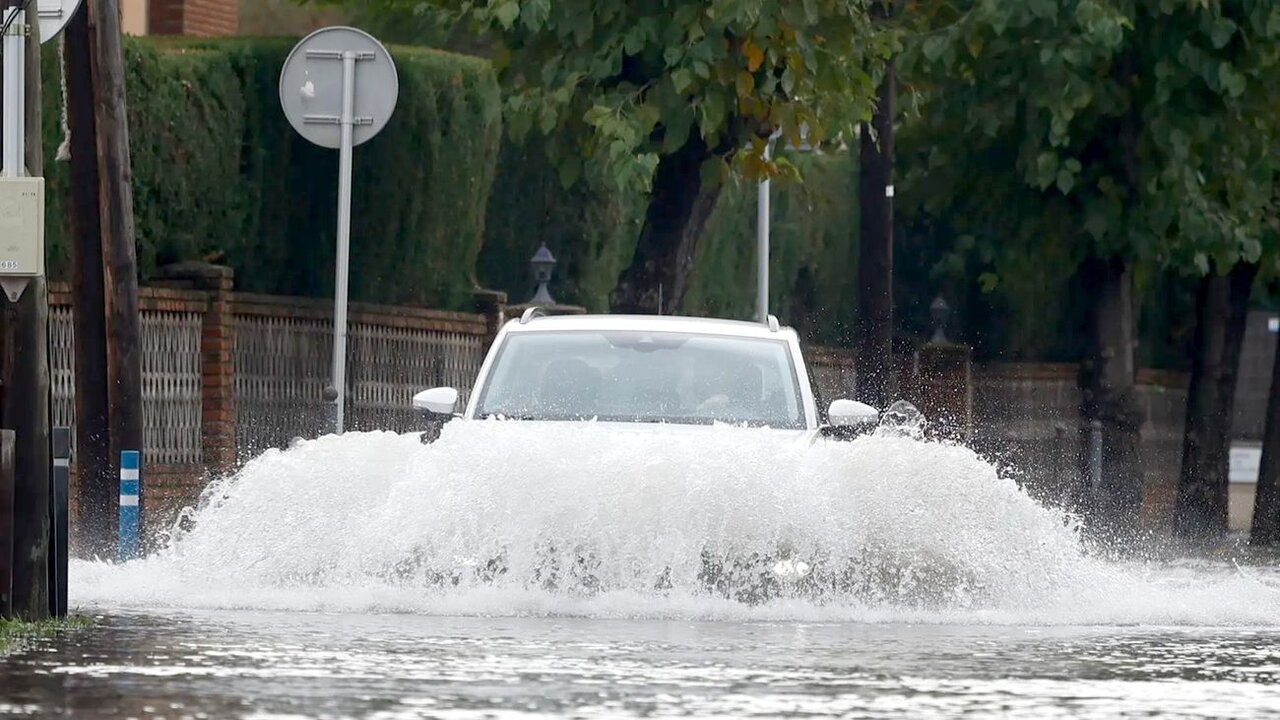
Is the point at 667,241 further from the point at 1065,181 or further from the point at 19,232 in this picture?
the point at 19,232

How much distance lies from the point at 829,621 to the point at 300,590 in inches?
102

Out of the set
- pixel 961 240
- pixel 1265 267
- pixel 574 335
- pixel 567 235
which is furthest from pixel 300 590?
pixel 961 240

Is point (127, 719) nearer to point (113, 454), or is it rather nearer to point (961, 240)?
point (113, 454)

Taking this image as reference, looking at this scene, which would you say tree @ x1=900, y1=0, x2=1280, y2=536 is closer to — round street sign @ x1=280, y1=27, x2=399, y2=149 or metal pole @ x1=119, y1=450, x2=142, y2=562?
round street sign @ x1=280, y1=27, x2=399, y2=149

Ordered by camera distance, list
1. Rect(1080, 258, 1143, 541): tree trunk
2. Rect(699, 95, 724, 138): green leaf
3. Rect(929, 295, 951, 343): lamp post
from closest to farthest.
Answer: Rect(699, 95, 724, 138): green leaf
Rect(1080, 258, 1143, 541): tree trunk
Rect(929, 295, 951, 343): lamp post

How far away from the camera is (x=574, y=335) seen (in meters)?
17.3

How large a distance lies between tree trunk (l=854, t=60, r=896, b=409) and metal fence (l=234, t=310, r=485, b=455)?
5.15 m

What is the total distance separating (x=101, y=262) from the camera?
20328mm

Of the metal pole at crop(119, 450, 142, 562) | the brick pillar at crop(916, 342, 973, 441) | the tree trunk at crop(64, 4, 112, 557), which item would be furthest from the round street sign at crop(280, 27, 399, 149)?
the brick pillar at crop(916, 342, 973, 441)

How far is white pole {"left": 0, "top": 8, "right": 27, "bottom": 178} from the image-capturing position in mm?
14258

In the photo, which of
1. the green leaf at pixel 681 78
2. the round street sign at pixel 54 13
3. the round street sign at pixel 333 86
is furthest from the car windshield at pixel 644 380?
the green leaf at pixel 681 78

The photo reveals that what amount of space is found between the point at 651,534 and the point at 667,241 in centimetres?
1108

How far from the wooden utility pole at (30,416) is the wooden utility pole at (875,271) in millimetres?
17917

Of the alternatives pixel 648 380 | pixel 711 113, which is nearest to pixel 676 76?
pixel 711 113
